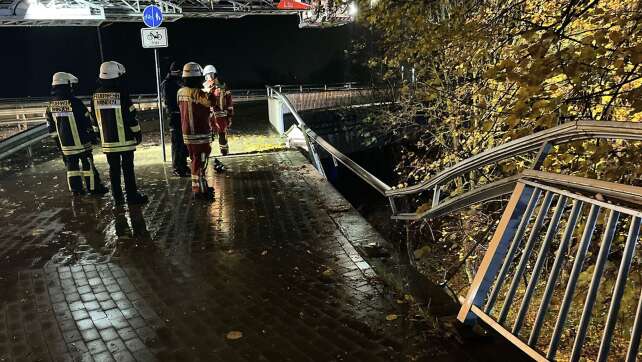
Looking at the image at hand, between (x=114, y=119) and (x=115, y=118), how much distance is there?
0.02m

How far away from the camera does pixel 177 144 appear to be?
941cm

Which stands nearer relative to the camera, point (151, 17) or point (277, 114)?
point (151, 17)

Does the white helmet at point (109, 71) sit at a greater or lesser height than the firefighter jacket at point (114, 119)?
greater

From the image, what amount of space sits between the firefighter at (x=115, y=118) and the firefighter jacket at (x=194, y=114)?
2.43 feet

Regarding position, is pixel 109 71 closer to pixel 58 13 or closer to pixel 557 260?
pixel 557 260

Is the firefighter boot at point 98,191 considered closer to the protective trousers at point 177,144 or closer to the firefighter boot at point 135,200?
the firefighter boot at point 135,200

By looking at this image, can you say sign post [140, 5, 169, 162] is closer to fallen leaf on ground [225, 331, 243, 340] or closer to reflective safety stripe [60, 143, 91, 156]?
reflective safety stripe [60, 143, 91, 156]

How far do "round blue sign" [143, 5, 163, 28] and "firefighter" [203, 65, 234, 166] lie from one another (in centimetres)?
137

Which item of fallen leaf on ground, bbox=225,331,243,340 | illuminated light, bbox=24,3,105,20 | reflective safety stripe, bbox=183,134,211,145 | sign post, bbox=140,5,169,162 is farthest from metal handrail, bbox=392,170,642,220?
illuminated light, bbox=24,3,105,20

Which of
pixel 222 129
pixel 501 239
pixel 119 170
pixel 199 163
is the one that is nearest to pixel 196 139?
pixel 199 163

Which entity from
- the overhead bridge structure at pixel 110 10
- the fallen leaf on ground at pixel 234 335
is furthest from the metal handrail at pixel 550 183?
the overhead bridge structure at pixel 110 10

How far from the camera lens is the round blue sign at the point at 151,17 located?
996 centimetres

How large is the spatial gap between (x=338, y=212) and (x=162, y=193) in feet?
11.0

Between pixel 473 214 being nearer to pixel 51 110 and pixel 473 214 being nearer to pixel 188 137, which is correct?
pixel 188 137
